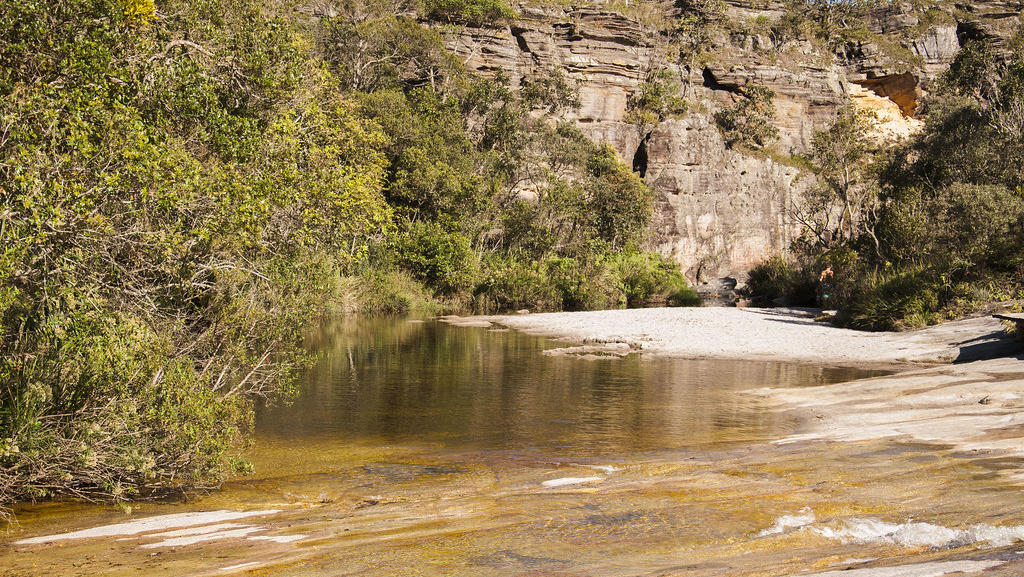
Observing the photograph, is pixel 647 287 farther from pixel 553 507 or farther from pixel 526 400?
pixel 553 507

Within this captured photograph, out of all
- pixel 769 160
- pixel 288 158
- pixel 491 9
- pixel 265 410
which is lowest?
pixel 265 410

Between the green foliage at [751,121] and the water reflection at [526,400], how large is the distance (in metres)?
44.8

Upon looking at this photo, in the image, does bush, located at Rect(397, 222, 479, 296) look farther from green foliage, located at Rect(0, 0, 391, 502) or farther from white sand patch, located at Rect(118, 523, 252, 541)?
white sand patch, located at Rect(118, 523, 252, 541)

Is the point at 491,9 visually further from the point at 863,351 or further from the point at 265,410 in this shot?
the point at 265,410

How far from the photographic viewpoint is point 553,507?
7.54 m

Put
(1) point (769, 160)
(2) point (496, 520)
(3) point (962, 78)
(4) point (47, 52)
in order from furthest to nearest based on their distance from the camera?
(1) point (769, 160) < (3) point (962, 78) < (4) point (47, 52) < (2) point (496, 520)

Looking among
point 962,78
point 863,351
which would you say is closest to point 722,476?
point 863,351

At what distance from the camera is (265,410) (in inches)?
535

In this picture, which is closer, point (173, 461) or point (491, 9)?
point (173, 461)

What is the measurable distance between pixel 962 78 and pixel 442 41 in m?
31.7

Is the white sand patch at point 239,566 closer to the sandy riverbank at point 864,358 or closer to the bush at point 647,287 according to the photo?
the sandy riverbank at point 864,358

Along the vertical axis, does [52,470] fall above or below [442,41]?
below

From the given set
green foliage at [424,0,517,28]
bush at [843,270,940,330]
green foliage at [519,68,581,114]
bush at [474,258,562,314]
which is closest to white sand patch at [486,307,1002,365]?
bush at [843,270,940,330]

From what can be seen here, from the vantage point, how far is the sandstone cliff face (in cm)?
5888
